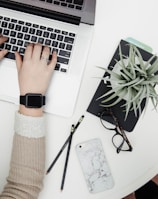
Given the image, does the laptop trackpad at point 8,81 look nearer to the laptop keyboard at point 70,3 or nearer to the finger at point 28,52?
the finger at point 28,52

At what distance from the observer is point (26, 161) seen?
81cm

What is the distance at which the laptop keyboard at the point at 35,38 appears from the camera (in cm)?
84

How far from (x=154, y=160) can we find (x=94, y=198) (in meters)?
0.18

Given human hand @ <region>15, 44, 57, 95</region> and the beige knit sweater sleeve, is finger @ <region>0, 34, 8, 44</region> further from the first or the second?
the beige knit sweater sleeve

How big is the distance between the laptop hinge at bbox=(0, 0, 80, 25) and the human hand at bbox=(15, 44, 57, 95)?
0.09 metres

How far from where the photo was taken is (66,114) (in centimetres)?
84

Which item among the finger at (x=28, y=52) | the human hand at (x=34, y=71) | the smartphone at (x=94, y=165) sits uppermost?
the finger at (x=28, y=52)

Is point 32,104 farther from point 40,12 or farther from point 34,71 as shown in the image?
point 40,12

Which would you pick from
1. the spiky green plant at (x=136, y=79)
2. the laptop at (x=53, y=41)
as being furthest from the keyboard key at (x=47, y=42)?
the spiky green plant at (x=136, y=79)

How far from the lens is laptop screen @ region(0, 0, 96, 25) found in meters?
0.80

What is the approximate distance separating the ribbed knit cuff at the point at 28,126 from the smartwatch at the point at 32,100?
3 centimetres

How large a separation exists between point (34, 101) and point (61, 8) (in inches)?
9.4

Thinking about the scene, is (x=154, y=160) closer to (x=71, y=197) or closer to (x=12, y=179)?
(x=71, y=197)

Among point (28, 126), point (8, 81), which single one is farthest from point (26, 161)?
point (8, 81)
